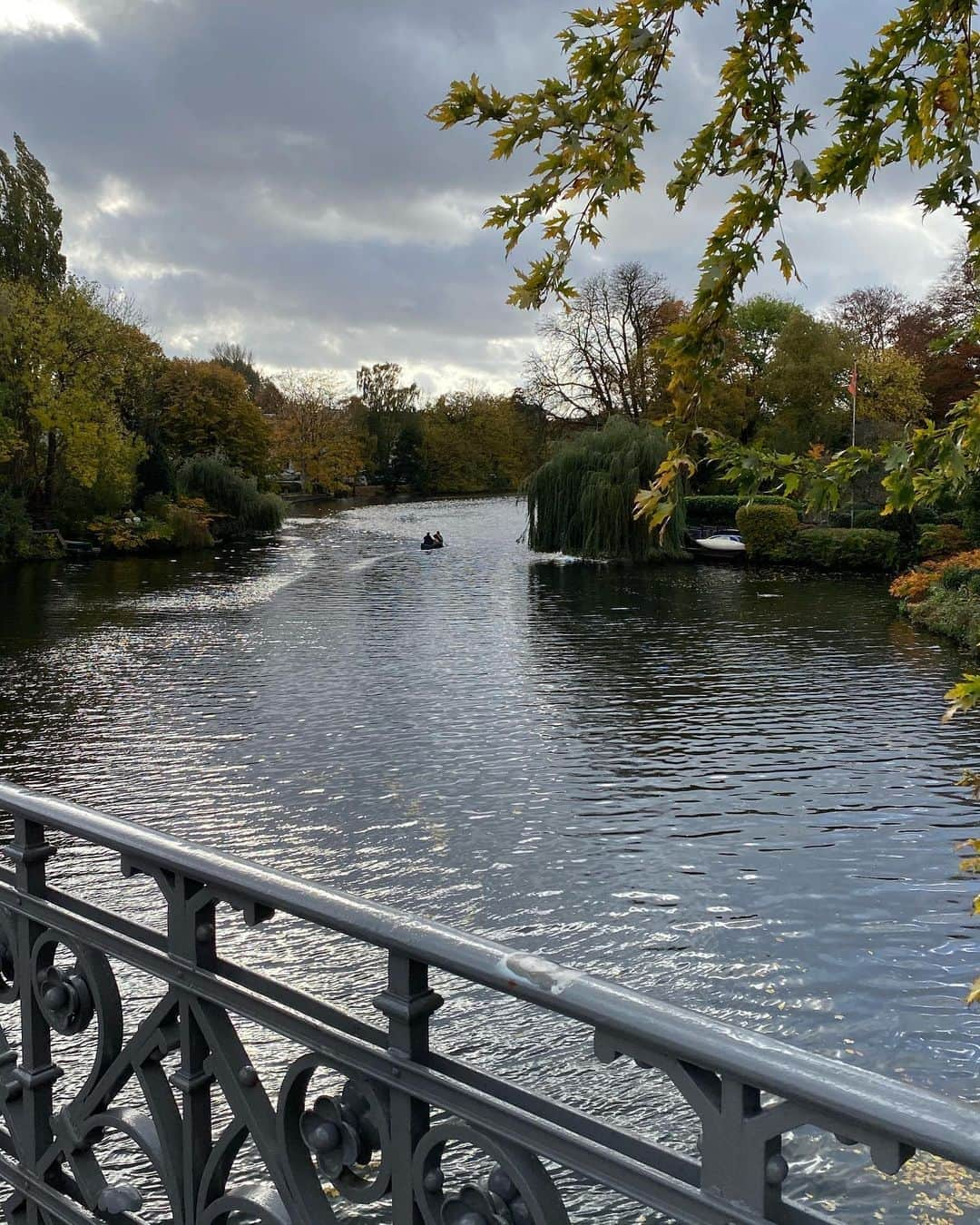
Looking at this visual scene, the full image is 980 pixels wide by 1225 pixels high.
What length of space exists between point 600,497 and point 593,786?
24.5 metres

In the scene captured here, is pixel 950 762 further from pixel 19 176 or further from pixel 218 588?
pixel 19 176

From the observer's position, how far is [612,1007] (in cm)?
123

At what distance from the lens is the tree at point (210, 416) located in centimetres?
5550

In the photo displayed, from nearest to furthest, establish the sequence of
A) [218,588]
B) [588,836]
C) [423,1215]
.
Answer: [423,1215]
[588,836]
[218,588]

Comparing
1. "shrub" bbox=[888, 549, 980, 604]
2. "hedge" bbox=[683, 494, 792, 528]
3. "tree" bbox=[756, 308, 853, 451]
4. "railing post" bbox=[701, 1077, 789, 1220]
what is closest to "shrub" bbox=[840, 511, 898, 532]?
"hedge" bbox=[683, 494, 792, 528]

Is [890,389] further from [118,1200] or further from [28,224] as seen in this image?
[118,1200]

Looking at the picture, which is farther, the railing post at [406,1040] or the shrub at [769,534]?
the shrub at [769,534]

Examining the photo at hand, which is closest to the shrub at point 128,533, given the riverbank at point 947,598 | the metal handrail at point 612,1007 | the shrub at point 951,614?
the riverbank at point 947,598

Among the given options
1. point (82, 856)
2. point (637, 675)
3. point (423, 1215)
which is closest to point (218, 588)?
point (637, 675)

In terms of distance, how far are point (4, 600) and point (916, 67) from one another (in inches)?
1041

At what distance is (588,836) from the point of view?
10.1m

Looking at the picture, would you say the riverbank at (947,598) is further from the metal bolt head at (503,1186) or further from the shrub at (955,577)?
the metal bolt head at (503,1186)

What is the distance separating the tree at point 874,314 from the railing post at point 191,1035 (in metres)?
68.8

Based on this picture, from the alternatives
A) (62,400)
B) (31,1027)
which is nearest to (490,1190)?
(31,1027)
